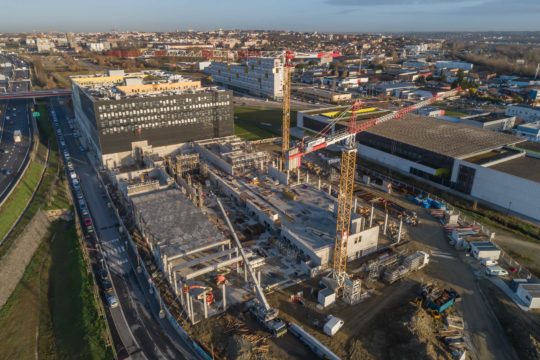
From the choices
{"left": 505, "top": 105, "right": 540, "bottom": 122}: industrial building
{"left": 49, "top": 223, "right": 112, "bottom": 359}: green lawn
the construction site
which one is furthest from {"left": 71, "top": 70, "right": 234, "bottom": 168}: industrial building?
{"left": 505, "top": 105, "right": 540, "bottom": 122}: industrial building

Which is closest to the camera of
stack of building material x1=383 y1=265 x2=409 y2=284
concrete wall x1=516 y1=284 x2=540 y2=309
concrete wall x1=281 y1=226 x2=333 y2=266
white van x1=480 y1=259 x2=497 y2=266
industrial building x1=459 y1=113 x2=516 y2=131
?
concrete wall x1=516 y1=284 x2=540 y2=309

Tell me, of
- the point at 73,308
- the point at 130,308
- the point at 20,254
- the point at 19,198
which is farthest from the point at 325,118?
the point at 73,308

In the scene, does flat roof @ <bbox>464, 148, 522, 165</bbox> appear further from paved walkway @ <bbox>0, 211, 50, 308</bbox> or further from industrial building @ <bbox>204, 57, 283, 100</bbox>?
industrial building @ <bbox>204, 57, 283, 100</bbox>

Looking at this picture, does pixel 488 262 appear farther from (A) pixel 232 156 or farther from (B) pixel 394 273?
(A) pixel 232 156

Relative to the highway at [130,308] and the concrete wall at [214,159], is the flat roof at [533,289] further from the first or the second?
the concrete wall at [214,159]

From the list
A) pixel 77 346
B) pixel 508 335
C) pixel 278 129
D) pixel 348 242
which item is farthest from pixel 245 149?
pixel 508 335
